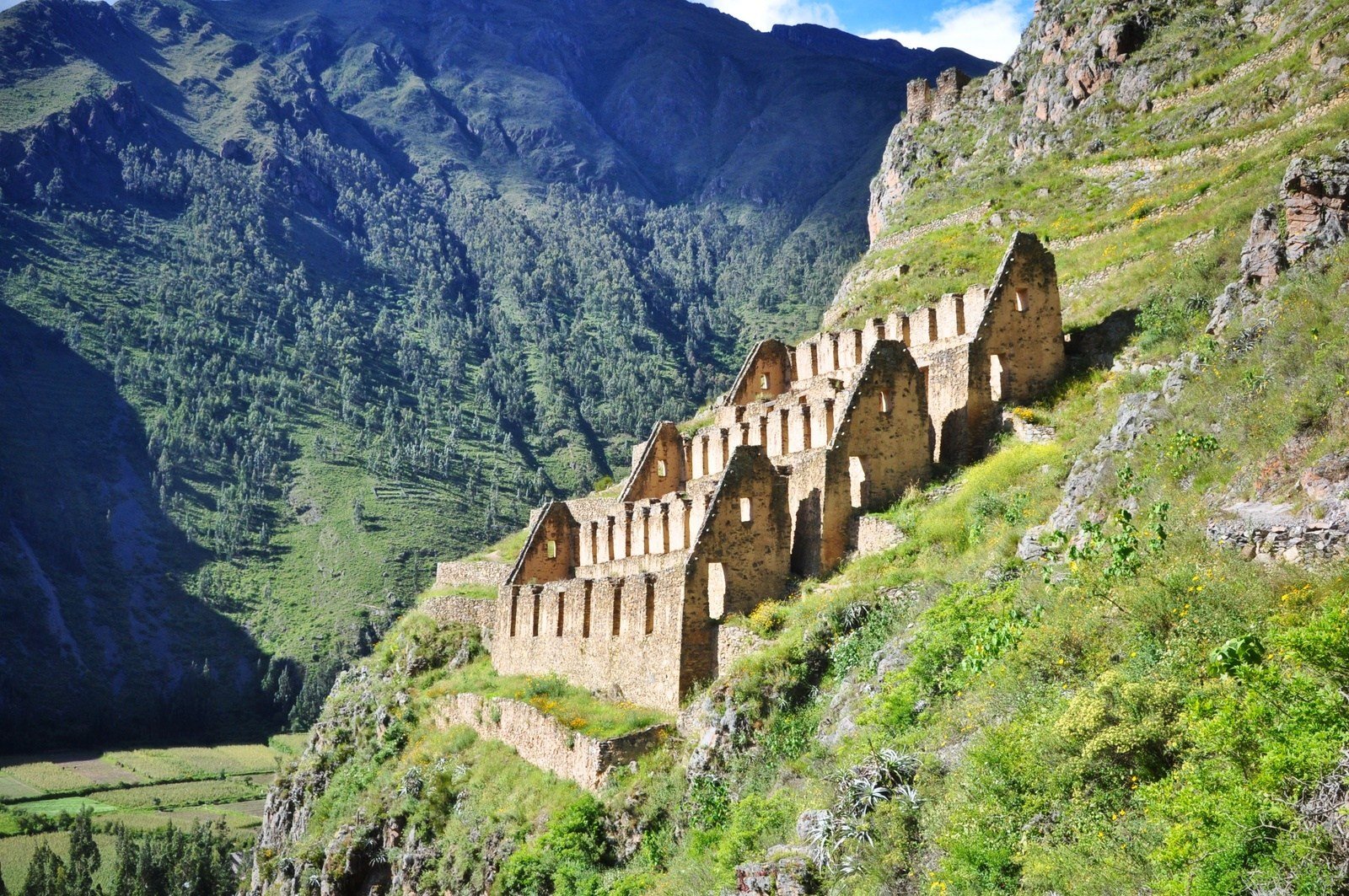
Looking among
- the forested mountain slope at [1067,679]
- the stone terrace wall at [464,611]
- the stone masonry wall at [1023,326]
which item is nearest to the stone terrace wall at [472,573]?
the stone terrace wall at [464,611]

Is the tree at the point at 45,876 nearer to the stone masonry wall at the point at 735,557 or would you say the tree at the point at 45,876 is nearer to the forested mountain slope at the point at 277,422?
the forested mountain slope at the point at 277,422

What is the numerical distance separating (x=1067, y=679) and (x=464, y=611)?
3062 cm

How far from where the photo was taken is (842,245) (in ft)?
564

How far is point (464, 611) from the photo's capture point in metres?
43.8

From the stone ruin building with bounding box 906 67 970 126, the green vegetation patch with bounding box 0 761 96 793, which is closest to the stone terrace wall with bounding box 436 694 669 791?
the stone ruin building with bounding box 906 67 970 126

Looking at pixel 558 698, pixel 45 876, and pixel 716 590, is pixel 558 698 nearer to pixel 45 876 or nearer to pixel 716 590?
pixel 716 590

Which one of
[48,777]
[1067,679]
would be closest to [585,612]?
[1067,679]

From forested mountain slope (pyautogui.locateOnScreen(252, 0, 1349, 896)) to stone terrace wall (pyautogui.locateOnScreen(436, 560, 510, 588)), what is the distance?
4499 millimetres

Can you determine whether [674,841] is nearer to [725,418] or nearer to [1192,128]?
[725,418]

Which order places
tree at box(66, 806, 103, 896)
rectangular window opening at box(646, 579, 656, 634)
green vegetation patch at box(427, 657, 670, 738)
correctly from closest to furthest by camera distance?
green vegetation patch at box(427, 657, 670, 738) → rectangular window opening at box(646, 579, 656, 634) → tree at box(66, 806, 103, 896)

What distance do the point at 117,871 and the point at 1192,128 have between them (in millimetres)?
74575

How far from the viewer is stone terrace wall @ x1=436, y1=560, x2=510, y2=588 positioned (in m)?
48.8

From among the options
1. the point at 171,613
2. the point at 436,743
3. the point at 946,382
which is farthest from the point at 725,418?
the point at 171,613

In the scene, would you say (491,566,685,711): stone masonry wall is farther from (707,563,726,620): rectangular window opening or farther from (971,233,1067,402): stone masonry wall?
(971,233,1067,402): stone masonry wall
